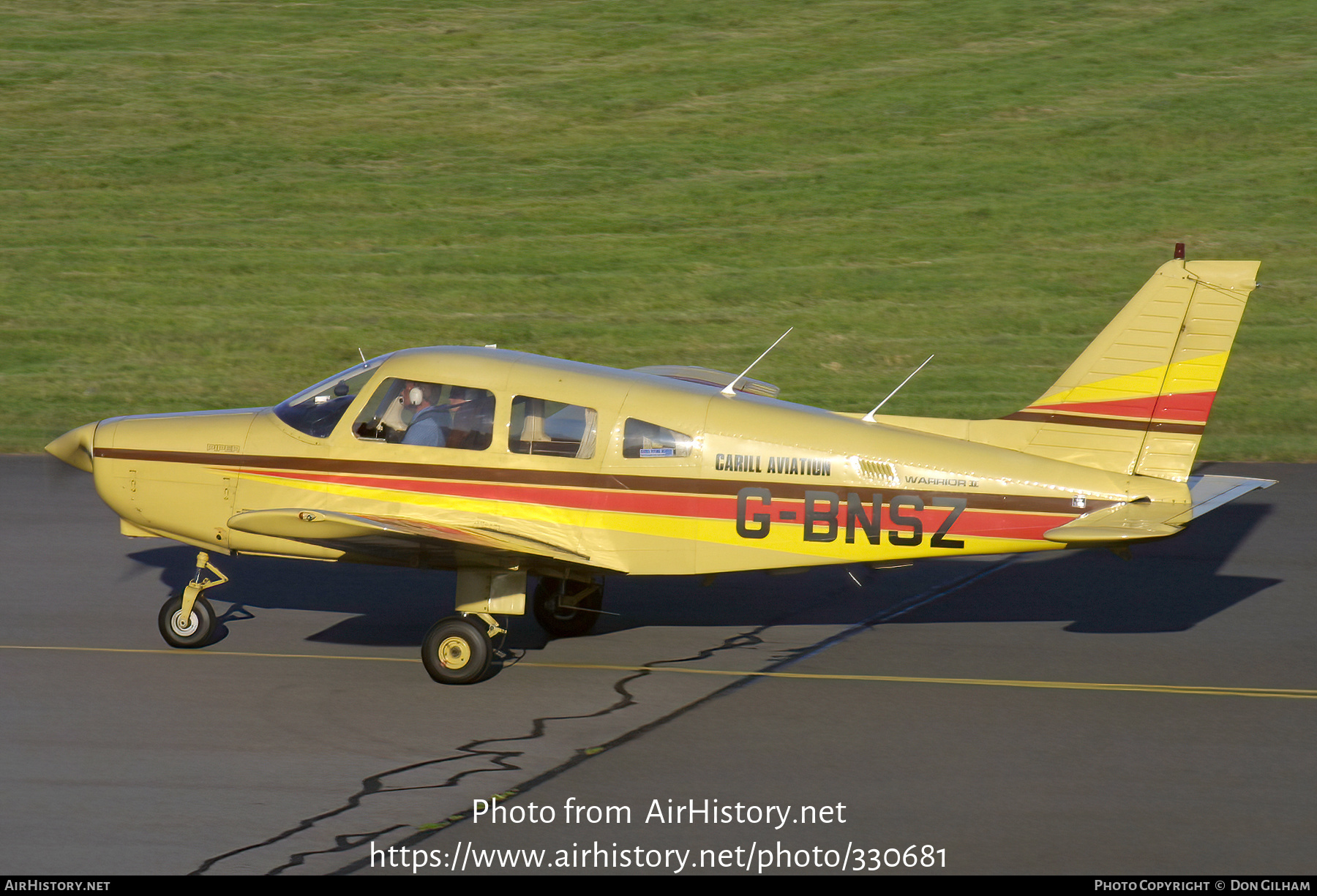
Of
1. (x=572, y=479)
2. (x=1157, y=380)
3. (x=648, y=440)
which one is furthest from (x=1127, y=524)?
(x=572, y=479)

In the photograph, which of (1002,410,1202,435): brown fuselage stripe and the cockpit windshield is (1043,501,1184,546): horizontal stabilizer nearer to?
(1002,410,1202,435): brown fuselage stripe

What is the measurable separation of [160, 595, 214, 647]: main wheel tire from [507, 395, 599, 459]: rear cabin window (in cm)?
276

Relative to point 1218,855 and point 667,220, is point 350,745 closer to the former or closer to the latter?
point 1218,855

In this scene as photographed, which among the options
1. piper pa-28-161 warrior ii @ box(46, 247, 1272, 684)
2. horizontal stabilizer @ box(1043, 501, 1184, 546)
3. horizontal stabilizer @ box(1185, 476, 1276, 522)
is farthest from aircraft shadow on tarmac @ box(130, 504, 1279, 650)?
horizontal stabilizer @ box(1043, 501, 1184, 546)

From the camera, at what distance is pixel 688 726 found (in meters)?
8.85

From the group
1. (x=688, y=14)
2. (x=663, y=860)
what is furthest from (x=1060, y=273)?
(x=663, y=860)

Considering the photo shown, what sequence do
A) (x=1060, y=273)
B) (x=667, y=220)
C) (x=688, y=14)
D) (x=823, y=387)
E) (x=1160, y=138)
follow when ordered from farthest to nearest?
1. (x=688, y=14)
2. (x=1160, y=138)
3. (x=667, y=220)
4. (x=1060, y=273)
5. (x=823, y=387)

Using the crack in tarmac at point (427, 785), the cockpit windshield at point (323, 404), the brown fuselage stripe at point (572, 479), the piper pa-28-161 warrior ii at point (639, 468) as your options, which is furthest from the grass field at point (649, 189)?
the crack in tarmac at point (427, 785)

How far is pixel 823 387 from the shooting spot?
2330 centimetres

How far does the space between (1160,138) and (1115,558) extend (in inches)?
857

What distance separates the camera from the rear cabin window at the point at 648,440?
10.1m

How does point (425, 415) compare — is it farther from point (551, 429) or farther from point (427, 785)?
point (427, 785)

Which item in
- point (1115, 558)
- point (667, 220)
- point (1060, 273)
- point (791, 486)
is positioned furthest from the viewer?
point (667, 220)

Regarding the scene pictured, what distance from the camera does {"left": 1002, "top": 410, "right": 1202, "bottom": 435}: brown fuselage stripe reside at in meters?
9.84
